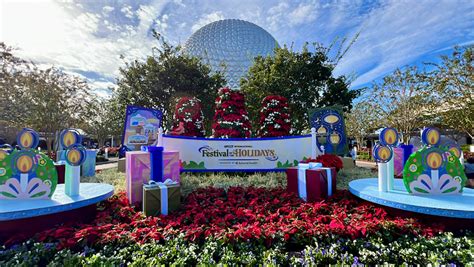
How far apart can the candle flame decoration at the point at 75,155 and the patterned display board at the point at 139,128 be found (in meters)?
6.09

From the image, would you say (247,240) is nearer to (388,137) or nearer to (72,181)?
(72,181)

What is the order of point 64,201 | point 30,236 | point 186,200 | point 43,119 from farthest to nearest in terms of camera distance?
point 43,119 < point 186,200 < point 64,201 < point 30,236

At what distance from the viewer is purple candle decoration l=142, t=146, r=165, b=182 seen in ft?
15.8

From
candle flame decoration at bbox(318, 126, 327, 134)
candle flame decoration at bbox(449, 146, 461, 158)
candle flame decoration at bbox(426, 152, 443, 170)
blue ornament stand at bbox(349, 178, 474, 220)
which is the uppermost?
candle flame decoration at bbox(318, 126, 327, 134)

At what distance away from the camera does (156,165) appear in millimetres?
4832

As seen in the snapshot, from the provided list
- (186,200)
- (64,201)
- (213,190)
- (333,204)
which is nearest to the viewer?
(64,201)

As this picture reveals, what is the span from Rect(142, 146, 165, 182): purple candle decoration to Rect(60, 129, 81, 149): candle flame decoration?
1.37 metres

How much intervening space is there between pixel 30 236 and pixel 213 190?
331 cm

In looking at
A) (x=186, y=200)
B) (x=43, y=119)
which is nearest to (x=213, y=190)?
(x=186, y=200)

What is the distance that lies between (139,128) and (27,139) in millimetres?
6791

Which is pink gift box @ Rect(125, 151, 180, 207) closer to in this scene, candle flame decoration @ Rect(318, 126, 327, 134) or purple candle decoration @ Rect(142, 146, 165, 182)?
purple candle decoration @ Rect(142, 146, 165, 182)

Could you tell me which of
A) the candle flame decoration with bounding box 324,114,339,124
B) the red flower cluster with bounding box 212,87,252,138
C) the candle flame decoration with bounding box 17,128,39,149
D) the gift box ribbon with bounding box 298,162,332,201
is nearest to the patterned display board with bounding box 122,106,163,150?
the red flower cluster with bounding box 212,87,252,138

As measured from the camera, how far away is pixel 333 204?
14.9 feet

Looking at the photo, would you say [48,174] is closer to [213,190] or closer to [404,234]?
[213,190]
